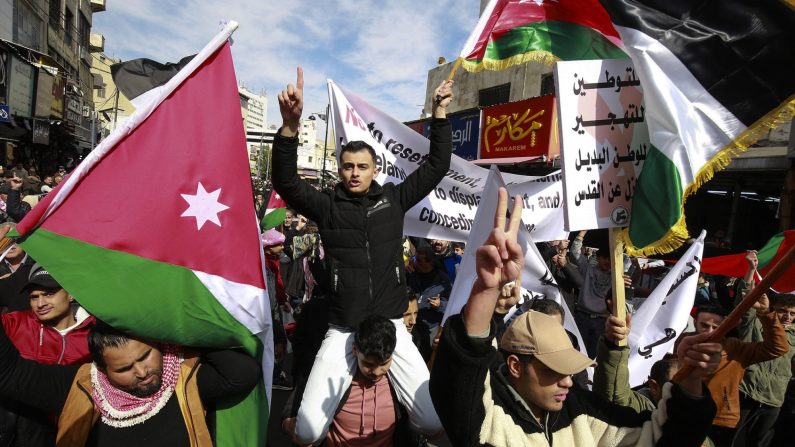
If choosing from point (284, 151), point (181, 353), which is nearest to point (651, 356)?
point (284, 151)

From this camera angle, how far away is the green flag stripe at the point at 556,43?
10.4 feet

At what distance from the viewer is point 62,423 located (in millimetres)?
1750

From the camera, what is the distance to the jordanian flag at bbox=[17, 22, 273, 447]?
5.73 ft

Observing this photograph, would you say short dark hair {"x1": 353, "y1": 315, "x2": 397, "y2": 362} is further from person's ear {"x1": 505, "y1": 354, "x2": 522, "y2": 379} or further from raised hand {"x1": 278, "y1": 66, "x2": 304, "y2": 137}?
raised hand {"x1": 278, "y1": 66, "x2": 304, "y2": 137}

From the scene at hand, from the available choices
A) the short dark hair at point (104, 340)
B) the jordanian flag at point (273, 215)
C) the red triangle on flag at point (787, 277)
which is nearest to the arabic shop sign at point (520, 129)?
the jordanian flag at point (273, 215)

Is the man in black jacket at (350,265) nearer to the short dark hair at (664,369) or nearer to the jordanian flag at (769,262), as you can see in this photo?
the short dark hair at (664,369)

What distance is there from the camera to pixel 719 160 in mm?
2525

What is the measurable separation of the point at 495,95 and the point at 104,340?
16503 mm

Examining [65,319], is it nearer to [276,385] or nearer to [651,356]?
[276,385]

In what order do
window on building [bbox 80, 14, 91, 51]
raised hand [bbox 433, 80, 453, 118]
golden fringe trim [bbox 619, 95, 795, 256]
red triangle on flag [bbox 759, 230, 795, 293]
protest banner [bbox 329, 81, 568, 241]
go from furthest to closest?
1. window on building [bbox 80, 14, 91, 51]
2. protest banner [bbox 329, 81, 568, 241]
3. red triangle on flag [bbox 759, 230, 795, 293]
4. raised hand [bbox 433, 80, 453, 118]
5. golden fringe trim [bbox 619, 95, 795, 256]

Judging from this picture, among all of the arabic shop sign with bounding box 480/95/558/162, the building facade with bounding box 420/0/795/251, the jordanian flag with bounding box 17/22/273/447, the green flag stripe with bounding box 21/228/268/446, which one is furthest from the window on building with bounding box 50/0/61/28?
the green flag stripe with bounding box 21/228/268/446

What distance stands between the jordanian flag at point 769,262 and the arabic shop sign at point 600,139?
80 cm

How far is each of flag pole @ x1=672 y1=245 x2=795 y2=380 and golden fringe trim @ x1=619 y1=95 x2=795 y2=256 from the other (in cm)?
87

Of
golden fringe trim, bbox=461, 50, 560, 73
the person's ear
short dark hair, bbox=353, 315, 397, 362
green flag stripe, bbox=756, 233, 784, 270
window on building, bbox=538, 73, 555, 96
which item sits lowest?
short dark hair, bbox=353, 315, 397, 362
